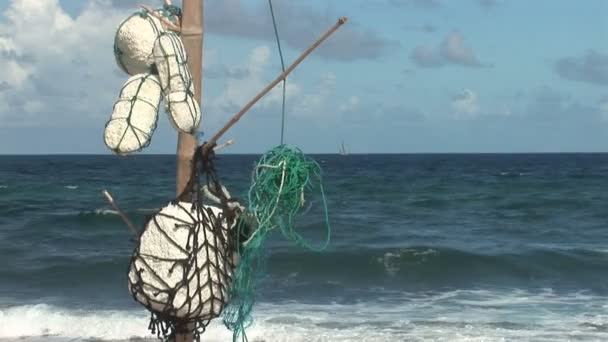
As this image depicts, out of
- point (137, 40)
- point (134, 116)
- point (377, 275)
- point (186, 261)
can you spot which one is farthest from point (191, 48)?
point (377, 275)

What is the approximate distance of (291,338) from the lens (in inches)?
455

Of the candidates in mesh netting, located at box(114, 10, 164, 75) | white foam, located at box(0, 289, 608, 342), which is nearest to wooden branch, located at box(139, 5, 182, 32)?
mesh netting, located at box(114, 10, 164, 75)

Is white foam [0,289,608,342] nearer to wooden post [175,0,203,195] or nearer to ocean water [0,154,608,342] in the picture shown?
ocean water [0,154,608,342]

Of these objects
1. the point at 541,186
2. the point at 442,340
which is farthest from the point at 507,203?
the point at 442,340

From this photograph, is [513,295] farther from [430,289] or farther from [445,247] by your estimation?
[445,247]

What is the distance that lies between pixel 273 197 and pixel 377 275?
14.1m

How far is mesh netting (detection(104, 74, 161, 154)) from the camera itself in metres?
3.32

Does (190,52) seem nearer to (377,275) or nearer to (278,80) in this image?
(278,80)

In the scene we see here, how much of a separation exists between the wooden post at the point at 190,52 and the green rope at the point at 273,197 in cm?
27

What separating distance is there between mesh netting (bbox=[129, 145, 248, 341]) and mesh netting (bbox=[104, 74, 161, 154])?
242 mm

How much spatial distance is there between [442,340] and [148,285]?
332 inches

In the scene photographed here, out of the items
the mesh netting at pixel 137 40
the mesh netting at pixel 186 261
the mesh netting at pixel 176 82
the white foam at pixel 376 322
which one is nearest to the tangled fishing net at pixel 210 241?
the mesh netting at pixel 186 261

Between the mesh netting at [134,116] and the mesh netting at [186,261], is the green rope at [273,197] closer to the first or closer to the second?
the mesh netting at [186,261]

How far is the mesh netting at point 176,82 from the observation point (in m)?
3.36
